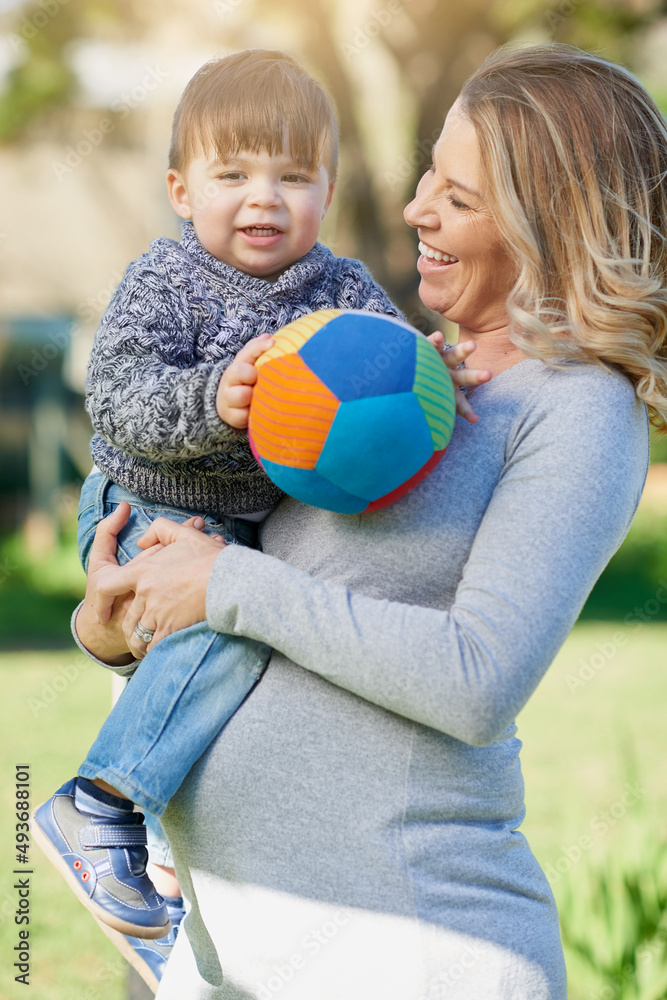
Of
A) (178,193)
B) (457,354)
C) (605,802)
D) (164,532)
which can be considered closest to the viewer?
(457,354)

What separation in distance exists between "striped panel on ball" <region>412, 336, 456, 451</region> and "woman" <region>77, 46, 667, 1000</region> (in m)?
0.14

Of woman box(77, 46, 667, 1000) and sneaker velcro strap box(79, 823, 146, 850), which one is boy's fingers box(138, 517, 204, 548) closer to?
woman box(77, 46, 667, 1000)

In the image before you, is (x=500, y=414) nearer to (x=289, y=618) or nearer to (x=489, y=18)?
(x=289, y=618)

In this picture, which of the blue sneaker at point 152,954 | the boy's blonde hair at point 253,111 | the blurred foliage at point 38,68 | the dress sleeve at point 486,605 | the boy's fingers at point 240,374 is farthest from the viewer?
the blurred foliage at point 38,68

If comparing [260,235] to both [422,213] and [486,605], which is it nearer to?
[422,213]

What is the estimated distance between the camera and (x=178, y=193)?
214 centimetres

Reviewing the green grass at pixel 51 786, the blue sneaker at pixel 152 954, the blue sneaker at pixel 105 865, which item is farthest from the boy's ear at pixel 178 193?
the green grass at pixel 51 786

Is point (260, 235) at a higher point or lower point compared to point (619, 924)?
higher

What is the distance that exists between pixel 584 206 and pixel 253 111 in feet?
2.29

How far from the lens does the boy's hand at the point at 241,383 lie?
1619 millimetres

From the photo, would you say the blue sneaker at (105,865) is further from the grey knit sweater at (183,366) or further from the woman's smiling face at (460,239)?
the woman's smiling face at (460,239)

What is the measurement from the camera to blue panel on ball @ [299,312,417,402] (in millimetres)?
1503

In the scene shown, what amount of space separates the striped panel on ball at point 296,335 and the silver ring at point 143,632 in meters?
0.53

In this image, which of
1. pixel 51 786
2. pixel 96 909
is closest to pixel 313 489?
pixel 96 909
